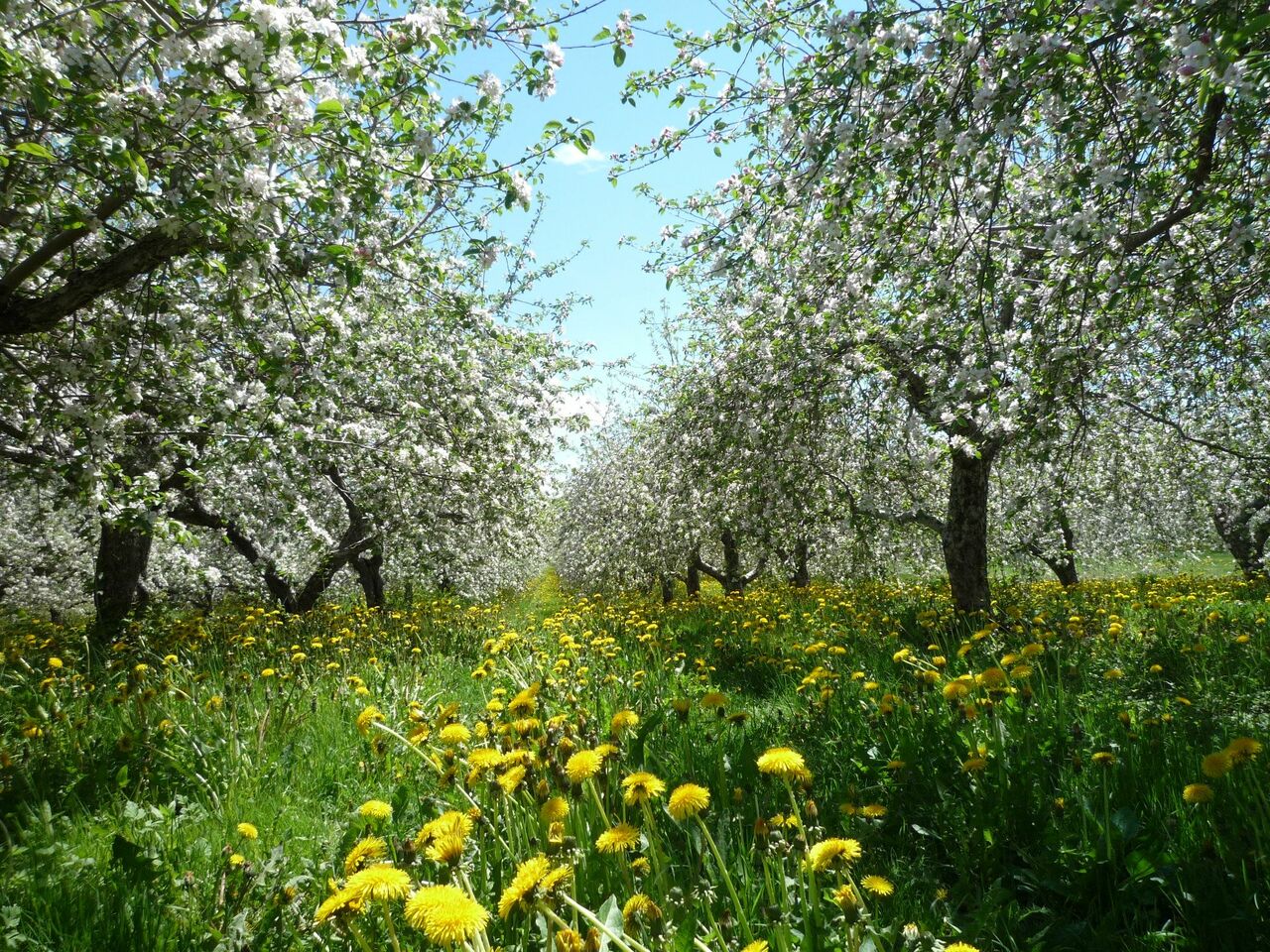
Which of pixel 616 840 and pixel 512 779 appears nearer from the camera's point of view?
pixel 616 840

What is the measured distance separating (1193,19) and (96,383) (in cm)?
586

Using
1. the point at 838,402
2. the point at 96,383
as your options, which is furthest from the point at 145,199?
the point at 838,402

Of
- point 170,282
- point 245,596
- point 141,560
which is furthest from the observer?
point 245,596

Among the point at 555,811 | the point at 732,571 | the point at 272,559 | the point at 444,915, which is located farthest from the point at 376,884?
the point at 732,571

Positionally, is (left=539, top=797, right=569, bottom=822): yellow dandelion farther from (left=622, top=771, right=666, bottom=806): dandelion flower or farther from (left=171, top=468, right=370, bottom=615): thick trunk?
(left=171, top=468, right=370, bottom=615): thick trunk

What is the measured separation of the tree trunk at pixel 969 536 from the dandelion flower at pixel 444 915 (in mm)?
6957

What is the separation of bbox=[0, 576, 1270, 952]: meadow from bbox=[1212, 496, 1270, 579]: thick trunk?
1028cm

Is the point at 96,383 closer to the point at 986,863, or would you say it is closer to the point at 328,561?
the point at 986,863

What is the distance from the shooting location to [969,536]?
7277 mm

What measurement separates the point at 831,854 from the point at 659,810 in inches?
58.5

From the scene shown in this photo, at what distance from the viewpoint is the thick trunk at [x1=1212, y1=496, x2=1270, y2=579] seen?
42.3ft

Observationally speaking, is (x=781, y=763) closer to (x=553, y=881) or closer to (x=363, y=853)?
(x=553, y=881)

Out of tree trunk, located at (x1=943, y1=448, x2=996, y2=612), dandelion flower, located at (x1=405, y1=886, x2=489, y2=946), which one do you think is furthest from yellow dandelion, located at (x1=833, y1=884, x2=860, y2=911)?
tree trunk, located at (x1=943, y1=448, x2=996, y2=612)

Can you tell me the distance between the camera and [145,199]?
3.01 meters
